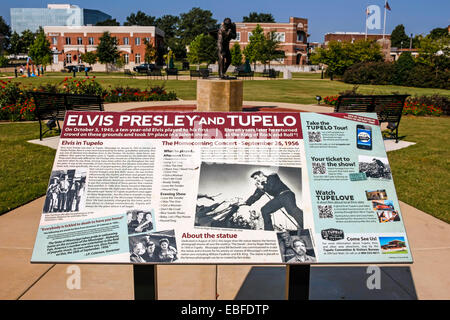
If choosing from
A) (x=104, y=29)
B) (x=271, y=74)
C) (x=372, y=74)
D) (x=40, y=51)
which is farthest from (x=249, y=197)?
(x=104, y=29)

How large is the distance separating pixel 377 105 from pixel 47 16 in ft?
627

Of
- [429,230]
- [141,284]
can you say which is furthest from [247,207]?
[429,230]

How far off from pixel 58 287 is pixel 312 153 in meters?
2.55

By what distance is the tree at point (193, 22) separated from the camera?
113031 millimetres

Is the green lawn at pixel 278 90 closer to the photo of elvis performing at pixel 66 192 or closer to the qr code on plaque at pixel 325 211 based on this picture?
the qr code on plaque at pixel 325 211

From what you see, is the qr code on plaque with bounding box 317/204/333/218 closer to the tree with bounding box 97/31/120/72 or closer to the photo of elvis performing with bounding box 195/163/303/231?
the photo of elvis performing with bounding box 195/163/303/231

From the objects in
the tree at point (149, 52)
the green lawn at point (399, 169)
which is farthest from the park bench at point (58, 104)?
the tree at point (149, 52)

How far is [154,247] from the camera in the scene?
2461mm

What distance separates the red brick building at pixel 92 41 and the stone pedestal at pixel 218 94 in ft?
210

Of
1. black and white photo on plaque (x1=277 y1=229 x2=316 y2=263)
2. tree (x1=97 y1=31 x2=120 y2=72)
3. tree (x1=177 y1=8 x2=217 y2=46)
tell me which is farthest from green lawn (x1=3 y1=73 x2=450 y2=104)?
tree (x1=177 y1=8 x2=217 y2=46)

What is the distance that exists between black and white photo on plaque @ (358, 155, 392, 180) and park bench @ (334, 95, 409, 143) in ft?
19.8

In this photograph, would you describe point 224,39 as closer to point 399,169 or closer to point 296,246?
point 399,169

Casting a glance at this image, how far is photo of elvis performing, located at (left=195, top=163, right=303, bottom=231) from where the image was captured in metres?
2.56

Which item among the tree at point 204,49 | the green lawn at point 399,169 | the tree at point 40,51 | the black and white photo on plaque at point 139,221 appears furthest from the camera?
the tree at point 204,49
